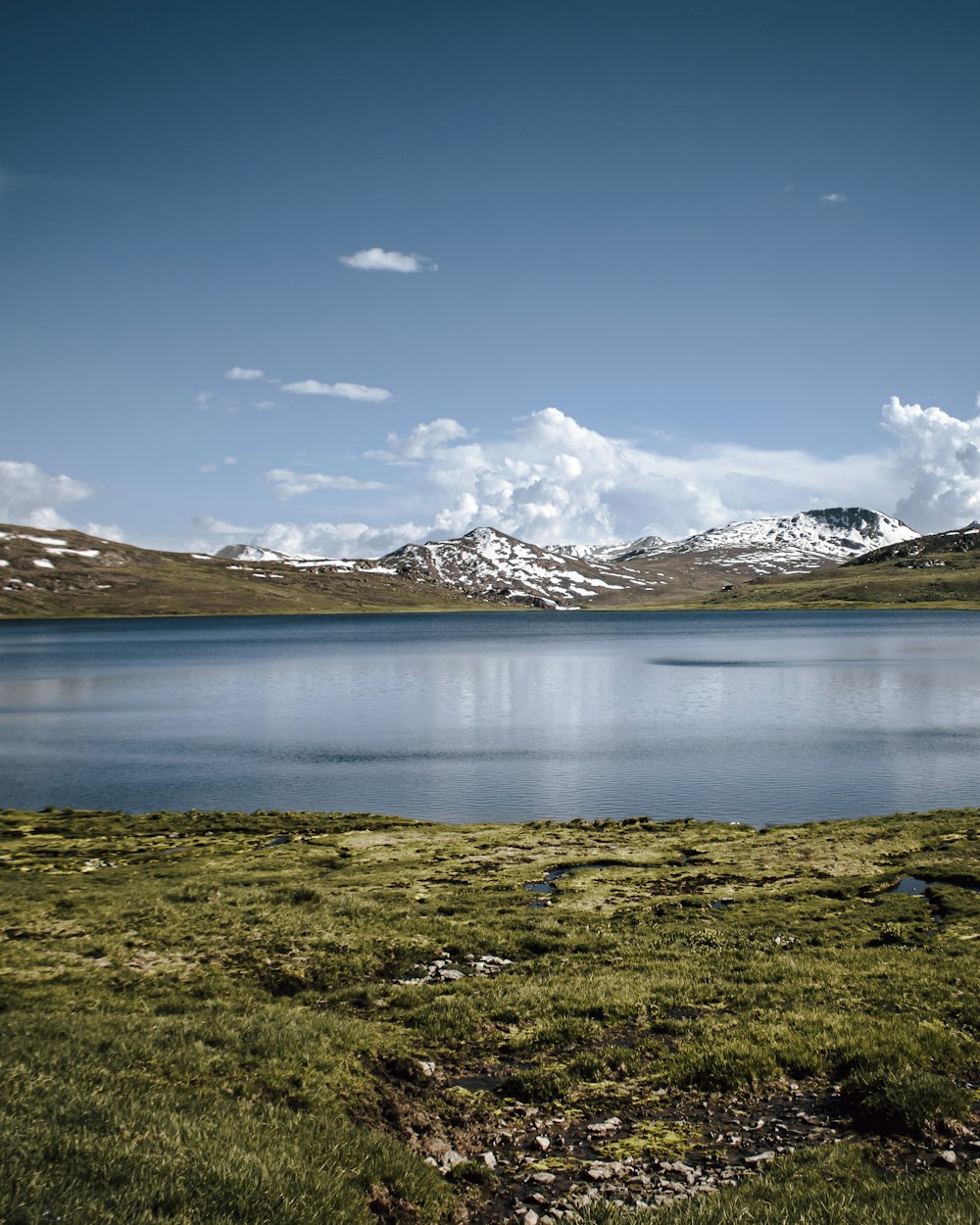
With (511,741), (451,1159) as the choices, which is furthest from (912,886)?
(511,741)

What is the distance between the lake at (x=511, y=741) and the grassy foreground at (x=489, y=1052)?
82.8 ft

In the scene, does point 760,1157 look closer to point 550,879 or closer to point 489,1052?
point 489,1052

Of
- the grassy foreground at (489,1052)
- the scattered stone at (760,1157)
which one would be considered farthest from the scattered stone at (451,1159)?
the scattered stone at (760,1157)

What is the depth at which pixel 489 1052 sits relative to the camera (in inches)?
661

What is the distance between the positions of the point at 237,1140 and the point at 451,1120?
4062mm

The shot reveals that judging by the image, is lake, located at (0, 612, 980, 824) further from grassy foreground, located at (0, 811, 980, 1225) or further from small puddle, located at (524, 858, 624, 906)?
grassy foreground, located at (0, 811, 980, 1225)

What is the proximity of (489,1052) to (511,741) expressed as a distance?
64.7 meters

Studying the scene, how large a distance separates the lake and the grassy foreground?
993 inches

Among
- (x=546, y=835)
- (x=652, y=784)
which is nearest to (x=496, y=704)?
(x=652, y=784)

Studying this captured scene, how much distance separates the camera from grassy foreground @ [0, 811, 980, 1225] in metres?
10.9

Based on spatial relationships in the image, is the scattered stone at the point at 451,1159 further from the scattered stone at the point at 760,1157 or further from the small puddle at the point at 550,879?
the small puddle at the point at 550,879

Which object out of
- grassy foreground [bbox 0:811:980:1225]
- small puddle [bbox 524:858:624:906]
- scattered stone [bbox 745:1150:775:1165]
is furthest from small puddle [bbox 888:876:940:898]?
scattered stone [bbox 745:1150:775:1165]

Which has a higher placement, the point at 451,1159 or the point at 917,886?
the point at 451,1159

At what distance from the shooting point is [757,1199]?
11.0m
